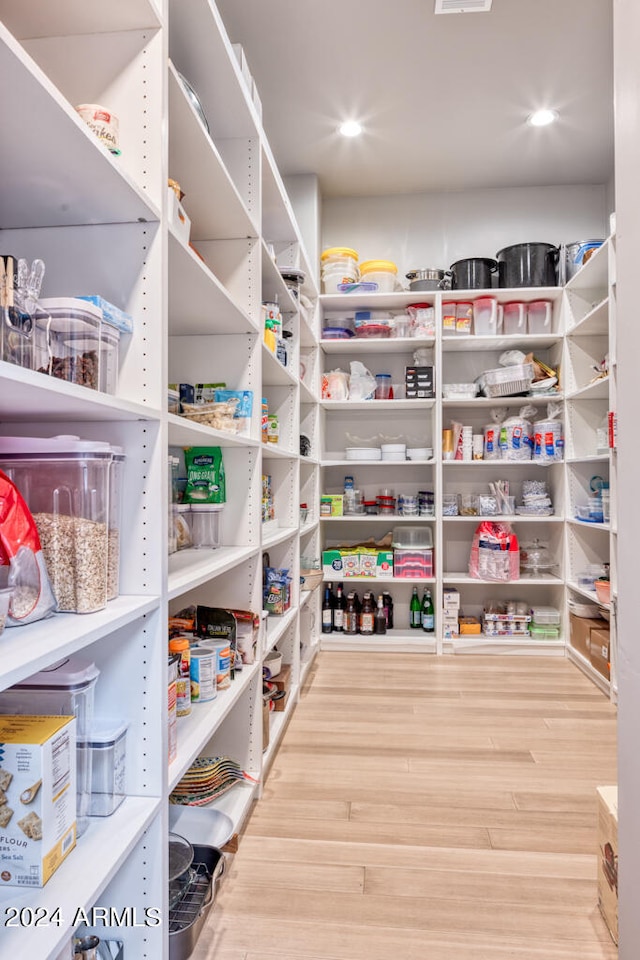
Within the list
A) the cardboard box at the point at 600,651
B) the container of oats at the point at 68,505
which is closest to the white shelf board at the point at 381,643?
the cardboard box at the point at 600,651

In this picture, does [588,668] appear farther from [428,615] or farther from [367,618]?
[367,618]

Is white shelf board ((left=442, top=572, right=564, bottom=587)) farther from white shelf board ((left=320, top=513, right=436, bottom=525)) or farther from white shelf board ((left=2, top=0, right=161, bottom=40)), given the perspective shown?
white shelf board ((left=2, top=0, right=161, bottom=40))

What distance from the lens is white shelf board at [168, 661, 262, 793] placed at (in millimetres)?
1274

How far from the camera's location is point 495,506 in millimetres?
3725

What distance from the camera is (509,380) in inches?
142

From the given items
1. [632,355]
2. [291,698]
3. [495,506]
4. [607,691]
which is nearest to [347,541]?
[495,506]

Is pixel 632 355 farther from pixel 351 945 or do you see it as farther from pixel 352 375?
pixel 352 375

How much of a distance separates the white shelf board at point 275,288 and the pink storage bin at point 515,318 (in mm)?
1610

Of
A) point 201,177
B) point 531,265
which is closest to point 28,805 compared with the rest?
point 201,177

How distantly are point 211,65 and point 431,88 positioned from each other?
1.65 metres

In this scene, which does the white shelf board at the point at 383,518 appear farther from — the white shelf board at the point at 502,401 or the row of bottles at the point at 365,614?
the white shelf board at the point at 502,401

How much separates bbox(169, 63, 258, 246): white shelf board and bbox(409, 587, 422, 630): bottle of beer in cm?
269

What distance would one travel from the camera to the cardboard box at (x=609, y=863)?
1.38 metres

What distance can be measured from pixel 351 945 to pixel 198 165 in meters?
2.02
